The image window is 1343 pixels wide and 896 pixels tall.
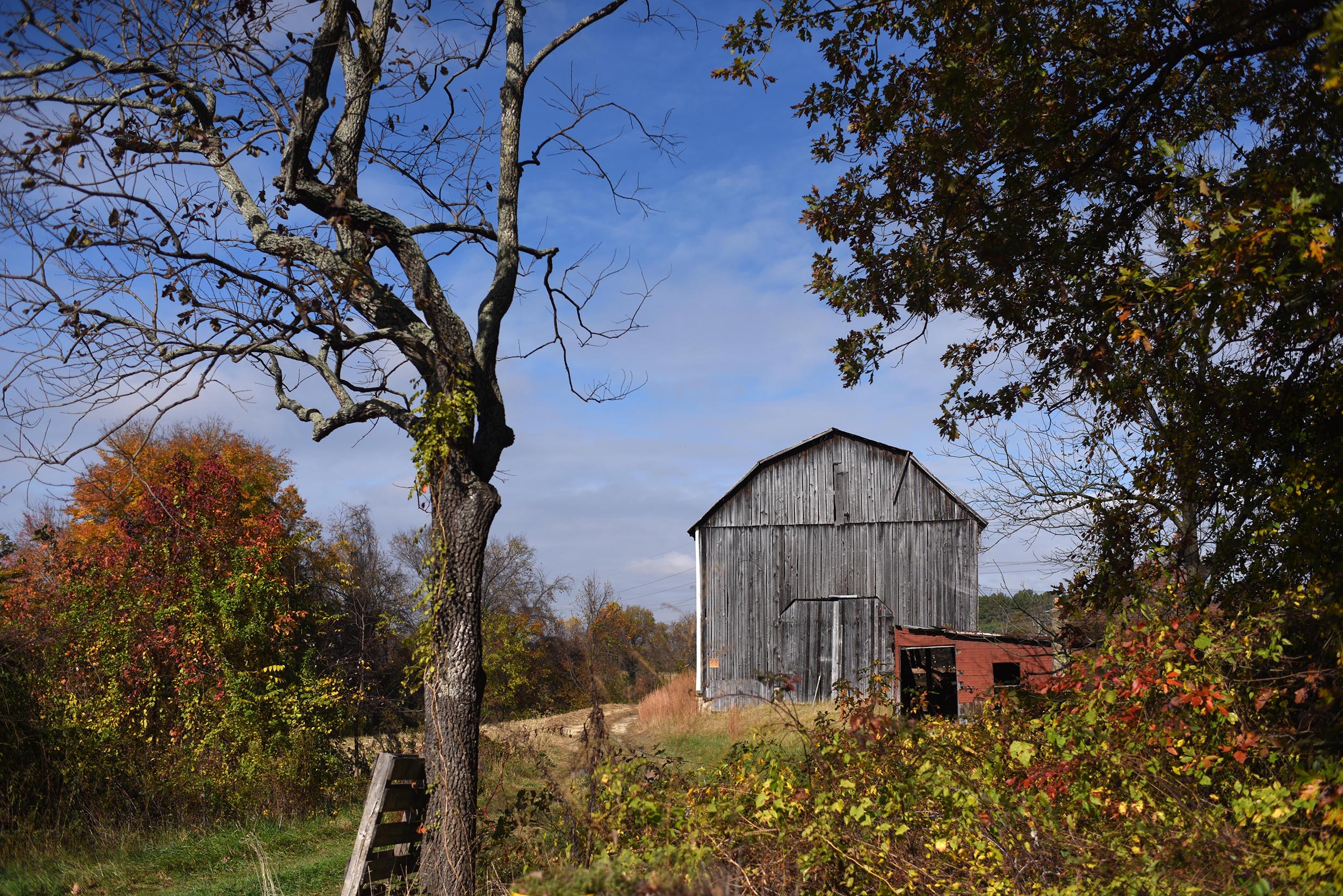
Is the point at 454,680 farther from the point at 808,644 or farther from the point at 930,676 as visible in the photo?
the point at 930,676

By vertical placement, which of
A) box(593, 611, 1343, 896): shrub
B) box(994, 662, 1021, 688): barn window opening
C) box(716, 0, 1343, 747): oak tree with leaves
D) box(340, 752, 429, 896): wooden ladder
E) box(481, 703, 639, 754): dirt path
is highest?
box(716, 0, 1343, 747): oak tree with leaves

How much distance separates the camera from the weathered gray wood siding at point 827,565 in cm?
2262

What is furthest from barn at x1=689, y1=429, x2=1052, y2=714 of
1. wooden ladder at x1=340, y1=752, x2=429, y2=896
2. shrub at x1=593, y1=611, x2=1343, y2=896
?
wooden ladder at x1=340, y1=752, x2=429, y2=896

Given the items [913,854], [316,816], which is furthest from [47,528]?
[913,854]

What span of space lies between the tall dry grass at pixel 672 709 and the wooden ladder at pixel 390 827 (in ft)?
46.9

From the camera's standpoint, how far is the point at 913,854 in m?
4.97

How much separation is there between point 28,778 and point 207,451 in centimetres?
1243

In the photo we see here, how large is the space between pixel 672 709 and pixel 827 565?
579 centimetres

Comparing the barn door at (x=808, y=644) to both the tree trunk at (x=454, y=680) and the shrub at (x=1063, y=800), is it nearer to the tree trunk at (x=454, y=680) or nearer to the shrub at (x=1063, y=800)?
the shrub at (x=1063, y=800)

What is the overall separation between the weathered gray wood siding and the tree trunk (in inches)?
666

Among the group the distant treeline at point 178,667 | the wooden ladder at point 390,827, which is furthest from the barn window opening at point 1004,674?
the wooden ladder at point 390,827

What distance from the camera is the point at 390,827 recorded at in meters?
6.73

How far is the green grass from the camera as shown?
8.47m

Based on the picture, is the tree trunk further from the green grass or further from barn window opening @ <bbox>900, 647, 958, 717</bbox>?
barn window opening @ <bbox>900, 647, 958, 717</bbox>
